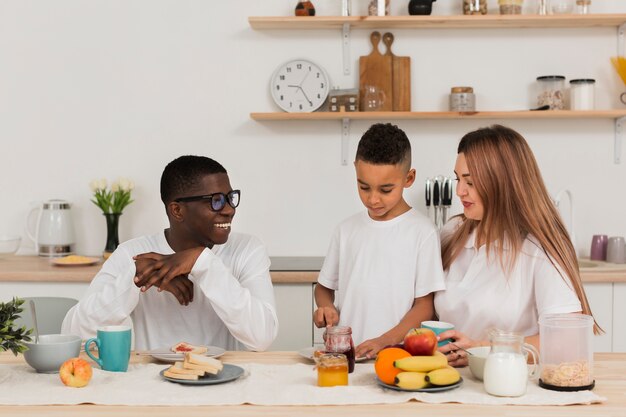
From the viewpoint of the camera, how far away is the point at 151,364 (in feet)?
6.63

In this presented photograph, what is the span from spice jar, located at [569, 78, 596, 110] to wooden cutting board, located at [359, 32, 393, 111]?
0.83 metres

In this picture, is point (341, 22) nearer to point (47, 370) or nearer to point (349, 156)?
point (349, 156)

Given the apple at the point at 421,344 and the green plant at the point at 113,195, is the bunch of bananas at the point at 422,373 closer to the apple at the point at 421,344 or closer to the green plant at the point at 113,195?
the apple at the point at 421,344

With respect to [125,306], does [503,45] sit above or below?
above

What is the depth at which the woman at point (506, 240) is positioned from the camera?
2.24 meters

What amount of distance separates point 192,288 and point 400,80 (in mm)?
1956

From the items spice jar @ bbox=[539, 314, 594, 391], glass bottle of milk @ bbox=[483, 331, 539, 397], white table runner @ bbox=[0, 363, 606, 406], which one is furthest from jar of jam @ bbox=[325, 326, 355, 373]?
spice jar @ bbox=[539, 314, 594, 391]

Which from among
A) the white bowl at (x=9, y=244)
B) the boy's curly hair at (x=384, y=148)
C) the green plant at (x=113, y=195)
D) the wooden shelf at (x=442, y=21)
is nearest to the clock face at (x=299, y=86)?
the wooden shelf at (x=442, y=21)

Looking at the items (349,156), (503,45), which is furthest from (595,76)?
(349,156)

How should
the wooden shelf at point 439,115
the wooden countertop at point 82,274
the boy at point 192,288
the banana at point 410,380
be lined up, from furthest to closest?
Answer: the wooden shelf at point 439,115, the wooden countertop at point 82,274, the boy at point 192,288, the banana at point 410,380

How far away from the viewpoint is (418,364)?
1.78 metres

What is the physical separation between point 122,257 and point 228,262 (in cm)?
30

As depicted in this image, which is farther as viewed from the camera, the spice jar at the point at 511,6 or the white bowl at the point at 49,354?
the spice jar at the point at 511,6

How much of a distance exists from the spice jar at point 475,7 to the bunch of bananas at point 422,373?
243cm
